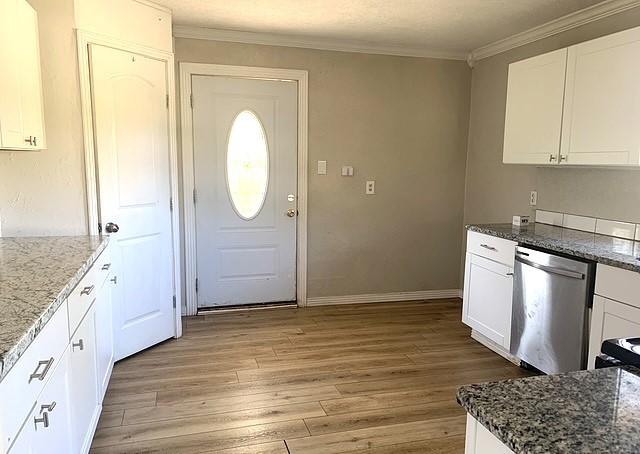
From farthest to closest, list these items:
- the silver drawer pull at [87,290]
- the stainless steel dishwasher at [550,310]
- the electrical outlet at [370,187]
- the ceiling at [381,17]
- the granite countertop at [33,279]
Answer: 1. the electrical outlet at [370,187]
2. the ceiling at [381,17]
3. the stainless steel dishwasher at [550,310]
4. the silver drawer pull at [87,290]
5. the granite countertop at [33,279]

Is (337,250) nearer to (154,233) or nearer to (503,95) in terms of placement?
(154,233)

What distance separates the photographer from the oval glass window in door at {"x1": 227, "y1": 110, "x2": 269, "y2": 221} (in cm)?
413

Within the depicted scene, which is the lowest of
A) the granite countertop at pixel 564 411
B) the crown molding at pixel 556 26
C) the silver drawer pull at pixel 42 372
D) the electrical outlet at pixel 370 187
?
the silver drawer pull at pixel 42 372

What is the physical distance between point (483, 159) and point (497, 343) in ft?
6.21

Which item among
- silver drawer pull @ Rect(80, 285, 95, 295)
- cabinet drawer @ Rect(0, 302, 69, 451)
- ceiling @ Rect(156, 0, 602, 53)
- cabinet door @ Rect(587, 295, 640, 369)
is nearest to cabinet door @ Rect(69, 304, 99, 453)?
silver drawer pull @ Rect(80, 285, 95, 295)

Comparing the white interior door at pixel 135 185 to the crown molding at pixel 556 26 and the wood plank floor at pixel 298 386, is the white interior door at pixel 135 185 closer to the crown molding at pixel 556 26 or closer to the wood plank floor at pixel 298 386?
the wood plank floor at pixel 298 386

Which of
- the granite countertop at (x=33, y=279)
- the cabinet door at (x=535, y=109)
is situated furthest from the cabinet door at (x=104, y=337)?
the cabinet door at (x=535, y=109)

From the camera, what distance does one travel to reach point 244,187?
4.21 m

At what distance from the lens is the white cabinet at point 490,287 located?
10.4 ft

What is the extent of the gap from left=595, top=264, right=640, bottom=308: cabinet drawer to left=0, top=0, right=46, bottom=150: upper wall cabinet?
2979 millimetres

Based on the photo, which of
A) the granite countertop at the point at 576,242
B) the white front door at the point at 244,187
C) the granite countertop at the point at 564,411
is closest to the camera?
the granite countertop at the point at 564,411

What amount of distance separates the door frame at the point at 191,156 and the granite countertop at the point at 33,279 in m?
1.34

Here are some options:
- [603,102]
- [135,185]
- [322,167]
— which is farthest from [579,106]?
[135,185]

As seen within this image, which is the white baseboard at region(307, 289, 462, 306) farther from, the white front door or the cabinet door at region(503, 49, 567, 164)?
the cabinet door at region(503, 49, 567, 164)
